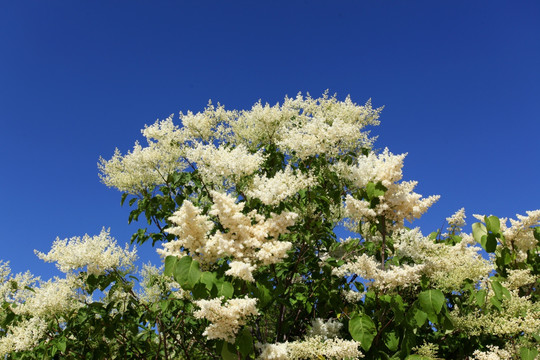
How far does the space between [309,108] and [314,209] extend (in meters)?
3.02

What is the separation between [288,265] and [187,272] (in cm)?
181

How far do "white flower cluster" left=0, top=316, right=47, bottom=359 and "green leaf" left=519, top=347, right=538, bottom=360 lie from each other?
17.7 ft

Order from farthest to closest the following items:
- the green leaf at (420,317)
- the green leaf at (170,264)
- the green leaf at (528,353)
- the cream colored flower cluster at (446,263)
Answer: the cream colored flower cluster at (446,263), the green leaf at (528,353), the green leaf at (420,317), the green leaf at (170,264)

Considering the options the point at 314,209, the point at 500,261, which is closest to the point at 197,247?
the point at 314,209

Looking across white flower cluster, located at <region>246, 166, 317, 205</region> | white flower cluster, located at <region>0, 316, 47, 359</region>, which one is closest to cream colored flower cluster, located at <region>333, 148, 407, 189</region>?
white flower cluster, located at <region>246, 166, 317, 205</region>

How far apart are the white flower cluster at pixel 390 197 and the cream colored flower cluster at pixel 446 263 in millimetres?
610

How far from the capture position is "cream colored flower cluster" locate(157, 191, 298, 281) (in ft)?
11.4

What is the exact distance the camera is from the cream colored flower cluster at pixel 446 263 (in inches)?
170

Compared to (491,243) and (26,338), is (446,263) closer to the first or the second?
(491,243)

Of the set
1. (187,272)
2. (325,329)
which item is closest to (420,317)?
(325,329)

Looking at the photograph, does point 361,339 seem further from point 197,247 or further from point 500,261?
point 500,261

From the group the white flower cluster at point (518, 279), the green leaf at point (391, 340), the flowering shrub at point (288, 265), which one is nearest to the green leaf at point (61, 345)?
the flowering shrub at point (288, 265)

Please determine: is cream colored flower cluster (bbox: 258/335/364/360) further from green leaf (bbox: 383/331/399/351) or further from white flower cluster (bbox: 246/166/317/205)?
white flower cluster (bbox: 246/166/317/205)

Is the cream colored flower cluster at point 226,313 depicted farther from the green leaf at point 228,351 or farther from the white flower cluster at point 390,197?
the white flower cluster at point 390,197
